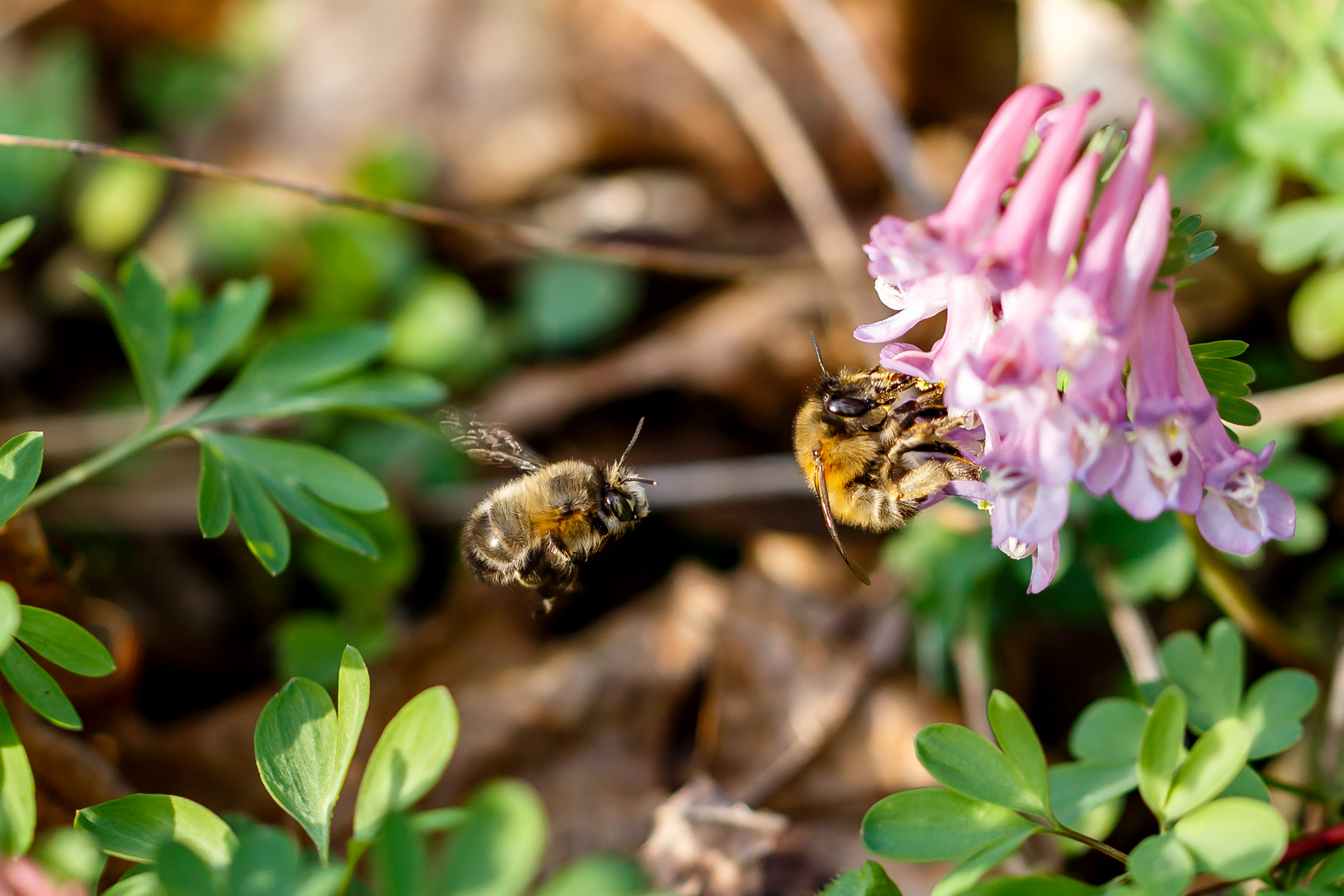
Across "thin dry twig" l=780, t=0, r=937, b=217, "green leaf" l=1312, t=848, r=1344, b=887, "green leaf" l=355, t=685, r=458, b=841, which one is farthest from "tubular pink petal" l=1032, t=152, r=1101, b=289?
"thin dry twig" l=780, t=0, r=937, b=217

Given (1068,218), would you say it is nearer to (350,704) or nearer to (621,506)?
(621,506)

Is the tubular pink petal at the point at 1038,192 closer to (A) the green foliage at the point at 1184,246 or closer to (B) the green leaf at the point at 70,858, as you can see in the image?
(A) the green foliage at the point at 1184,246

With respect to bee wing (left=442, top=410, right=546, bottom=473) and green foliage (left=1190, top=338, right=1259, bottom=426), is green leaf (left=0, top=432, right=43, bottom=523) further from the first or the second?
green foliage (left=1190, top=338, right=1259, bottom=426)

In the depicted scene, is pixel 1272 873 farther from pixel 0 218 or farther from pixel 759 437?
pixel 0 218

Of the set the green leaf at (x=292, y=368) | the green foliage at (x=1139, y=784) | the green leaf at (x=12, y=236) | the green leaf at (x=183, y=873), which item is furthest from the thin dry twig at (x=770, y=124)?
the green leaf at (x=183, y=873)

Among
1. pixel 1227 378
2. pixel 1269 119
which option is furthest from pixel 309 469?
pixel 1269 119

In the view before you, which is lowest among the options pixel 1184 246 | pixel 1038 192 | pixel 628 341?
pixel 628 341

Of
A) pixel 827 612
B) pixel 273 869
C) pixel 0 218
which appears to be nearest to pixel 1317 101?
pixel 827 612
